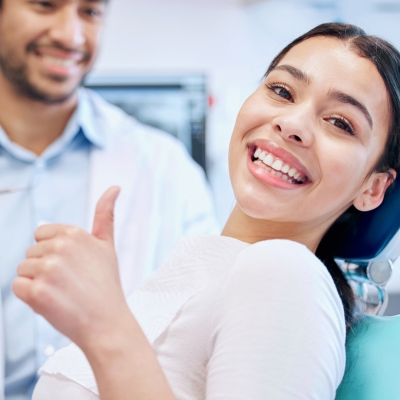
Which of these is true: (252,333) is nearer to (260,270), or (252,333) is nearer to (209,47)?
(260,270)

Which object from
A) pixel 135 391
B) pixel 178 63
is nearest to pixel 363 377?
pixel 135 391

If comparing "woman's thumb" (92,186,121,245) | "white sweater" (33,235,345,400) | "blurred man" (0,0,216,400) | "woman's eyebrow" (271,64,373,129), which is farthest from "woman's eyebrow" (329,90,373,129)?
"blurred man" (0,0,216,400)

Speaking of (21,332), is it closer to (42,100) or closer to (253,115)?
(42,100)

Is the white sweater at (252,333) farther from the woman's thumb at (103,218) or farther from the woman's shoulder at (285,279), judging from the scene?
the woman's thumb at (103,218)

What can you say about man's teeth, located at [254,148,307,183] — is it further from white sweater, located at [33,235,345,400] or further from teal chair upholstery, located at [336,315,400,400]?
teal chair upholstery, located at [336,315,400,400]

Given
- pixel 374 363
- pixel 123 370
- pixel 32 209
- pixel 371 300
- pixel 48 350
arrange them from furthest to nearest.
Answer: pixel 32 209 < pixel 48 350 < pixel 371 300 < pixel 374 363 < pixel 123 370

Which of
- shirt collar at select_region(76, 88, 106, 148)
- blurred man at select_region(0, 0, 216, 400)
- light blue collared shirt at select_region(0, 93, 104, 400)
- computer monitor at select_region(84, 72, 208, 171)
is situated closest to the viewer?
light blue collared shirt at select_region(0, 93, 104, 400)

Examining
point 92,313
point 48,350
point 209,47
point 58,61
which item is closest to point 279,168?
point 92,313

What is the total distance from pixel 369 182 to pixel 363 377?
0.32m

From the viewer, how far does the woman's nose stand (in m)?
0.82

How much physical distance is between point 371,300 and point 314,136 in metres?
0.42

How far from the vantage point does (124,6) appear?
251 cm

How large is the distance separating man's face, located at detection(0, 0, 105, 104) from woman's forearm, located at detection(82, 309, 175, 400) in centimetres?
129

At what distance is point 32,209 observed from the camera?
5.45ft
